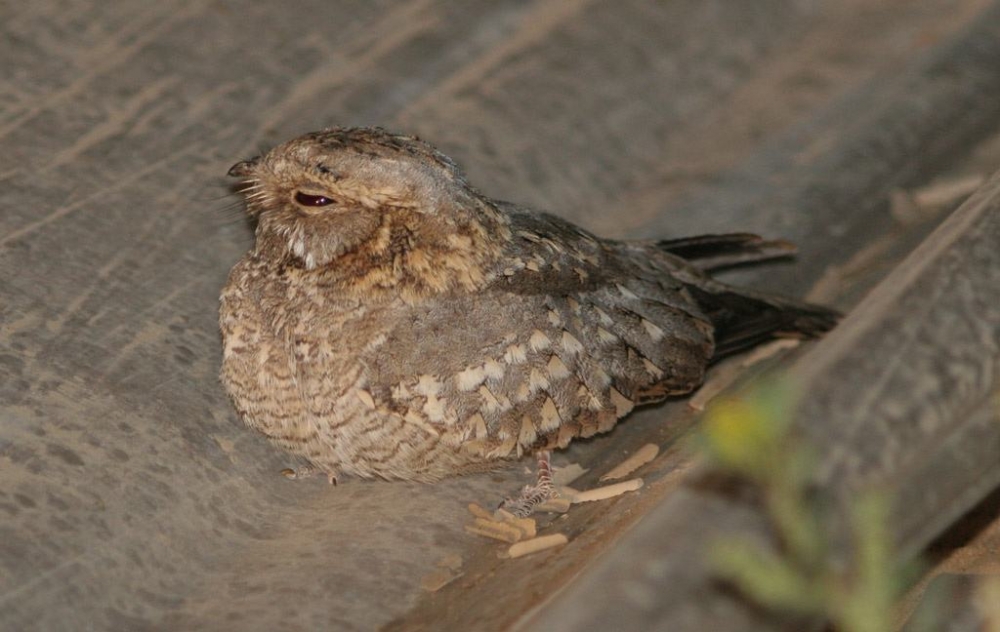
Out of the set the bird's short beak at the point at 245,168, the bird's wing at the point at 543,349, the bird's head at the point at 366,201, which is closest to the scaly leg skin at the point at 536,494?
the bird's wing at the point at 543,349

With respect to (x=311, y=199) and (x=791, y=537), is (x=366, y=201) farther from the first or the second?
(x=791, y=537)

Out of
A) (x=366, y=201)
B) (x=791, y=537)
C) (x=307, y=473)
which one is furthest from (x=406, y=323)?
(x=791, y=537)

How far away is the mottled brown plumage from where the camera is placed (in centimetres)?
266

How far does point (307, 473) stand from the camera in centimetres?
298

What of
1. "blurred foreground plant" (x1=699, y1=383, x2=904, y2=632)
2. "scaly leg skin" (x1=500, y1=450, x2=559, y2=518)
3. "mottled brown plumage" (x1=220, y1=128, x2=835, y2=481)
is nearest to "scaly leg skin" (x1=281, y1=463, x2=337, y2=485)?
"mottled brown plumage" (x1=220, y1=128, x2=835, y2=481)

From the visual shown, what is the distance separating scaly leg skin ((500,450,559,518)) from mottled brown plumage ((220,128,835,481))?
3.8 inches

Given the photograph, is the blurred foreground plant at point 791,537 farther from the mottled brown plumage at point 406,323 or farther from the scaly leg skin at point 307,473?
the scaly leg skin at point 307,473

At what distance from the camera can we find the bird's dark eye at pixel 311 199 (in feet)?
8.90

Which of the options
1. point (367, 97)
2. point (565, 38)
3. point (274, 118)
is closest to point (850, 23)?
point (565, 38)

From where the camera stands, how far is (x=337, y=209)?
2.71 metres

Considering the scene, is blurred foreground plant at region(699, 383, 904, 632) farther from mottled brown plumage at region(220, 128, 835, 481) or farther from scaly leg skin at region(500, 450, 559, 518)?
scaly leg skin at region(500, 450, 559, 518)

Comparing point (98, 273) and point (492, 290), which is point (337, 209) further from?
point (98, 273)

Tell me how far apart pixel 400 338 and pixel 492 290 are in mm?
250

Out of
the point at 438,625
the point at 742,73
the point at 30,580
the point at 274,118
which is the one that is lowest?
the point at 438,625
